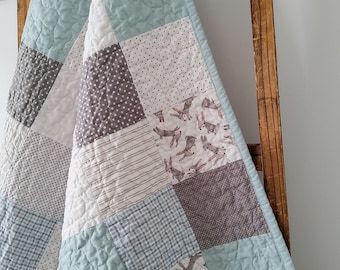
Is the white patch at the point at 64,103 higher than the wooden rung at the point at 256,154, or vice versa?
the white patch at the point at 64,103

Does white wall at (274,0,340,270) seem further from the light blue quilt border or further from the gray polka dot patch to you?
the gray polka dot patch

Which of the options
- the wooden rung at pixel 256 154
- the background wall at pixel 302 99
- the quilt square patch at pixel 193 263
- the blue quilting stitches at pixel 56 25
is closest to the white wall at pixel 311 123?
the background wall at pixel 302 99

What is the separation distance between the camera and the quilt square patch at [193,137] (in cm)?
59

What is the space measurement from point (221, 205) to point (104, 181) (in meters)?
0.17

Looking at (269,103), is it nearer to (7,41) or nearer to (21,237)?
(21,237)

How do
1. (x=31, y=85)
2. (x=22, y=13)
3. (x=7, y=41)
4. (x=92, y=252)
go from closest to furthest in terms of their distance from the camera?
(x=92, y=252) < (x=31, y=85) < (x=22, y=13) < (x=7, y=41)

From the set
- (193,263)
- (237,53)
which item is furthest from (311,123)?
(193,263)

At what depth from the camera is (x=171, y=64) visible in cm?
60

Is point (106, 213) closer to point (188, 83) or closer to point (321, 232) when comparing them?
point (188, 83)

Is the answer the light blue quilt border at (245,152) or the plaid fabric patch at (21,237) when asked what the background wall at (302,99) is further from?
the plaid fabric patch at (21,237)

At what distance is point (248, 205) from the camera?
585 mm

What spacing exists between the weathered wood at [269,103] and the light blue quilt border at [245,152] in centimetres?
3

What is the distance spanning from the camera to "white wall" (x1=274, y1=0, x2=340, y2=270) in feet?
2.27

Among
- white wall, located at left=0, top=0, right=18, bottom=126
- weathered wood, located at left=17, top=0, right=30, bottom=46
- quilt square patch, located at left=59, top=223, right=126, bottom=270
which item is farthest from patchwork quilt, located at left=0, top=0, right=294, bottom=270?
white wall, located at left=0, top=0, right=18, bottom=126
